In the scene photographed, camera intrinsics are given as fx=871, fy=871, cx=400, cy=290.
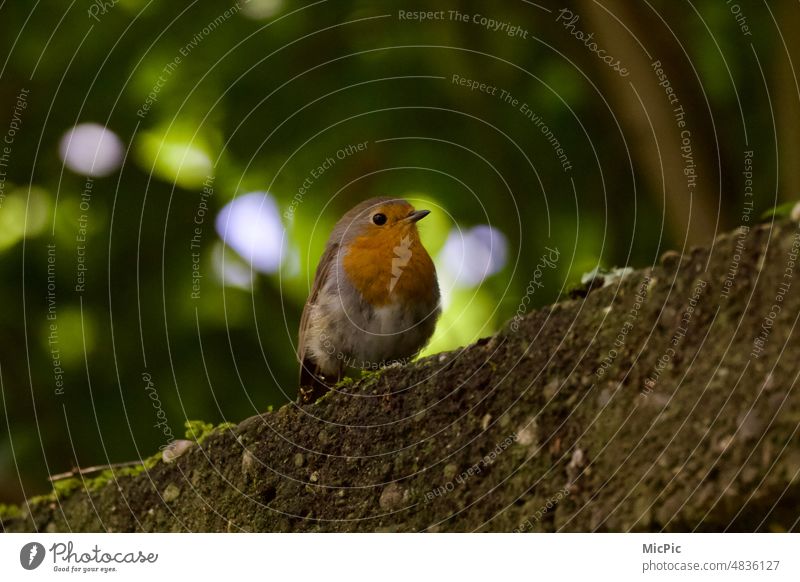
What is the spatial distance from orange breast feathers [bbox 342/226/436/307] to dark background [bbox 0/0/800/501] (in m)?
0.26

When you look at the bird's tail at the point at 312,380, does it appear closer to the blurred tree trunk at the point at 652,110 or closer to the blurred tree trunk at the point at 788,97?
the blurred tree trunk at the point at 652,110

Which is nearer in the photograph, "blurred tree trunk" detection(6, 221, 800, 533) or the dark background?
"blurred tree trunk" detection(6, 221, 800, 533)

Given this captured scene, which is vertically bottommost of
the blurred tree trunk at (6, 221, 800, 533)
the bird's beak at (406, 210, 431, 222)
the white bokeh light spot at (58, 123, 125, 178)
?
the blurred tree trunk at (6, 221, 800, 533)

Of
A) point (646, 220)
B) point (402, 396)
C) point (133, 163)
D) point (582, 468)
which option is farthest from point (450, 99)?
point (582, 468)

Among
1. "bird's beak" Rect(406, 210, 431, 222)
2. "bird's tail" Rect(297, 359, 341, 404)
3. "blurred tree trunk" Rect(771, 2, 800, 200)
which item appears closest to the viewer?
"blurred tree trunk" Rect(771, 2, 800, 200)

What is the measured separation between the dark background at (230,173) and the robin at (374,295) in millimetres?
216

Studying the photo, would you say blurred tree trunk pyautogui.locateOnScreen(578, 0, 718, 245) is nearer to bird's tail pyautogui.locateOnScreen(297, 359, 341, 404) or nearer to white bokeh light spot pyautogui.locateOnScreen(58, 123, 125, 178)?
bird's tail pyautogui.locateOnScreen(297, 359, 341, 404)

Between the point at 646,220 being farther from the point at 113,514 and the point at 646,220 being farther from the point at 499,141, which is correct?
the point at 113,514

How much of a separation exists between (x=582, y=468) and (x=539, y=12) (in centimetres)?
202
